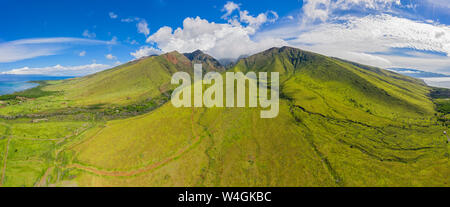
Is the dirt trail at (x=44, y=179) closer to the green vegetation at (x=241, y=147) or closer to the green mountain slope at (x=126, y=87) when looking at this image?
the green vegetation at (x=241, y=147)

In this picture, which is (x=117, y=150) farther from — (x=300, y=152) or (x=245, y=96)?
(x=245, y=96)

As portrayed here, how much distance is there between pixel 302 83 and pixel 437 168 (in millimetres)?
75202

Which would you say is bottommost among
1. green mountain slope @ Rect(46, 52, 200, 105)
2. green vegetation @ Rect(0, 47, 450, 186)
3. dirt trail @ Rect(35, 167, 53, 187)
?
dirt trail @ Rect(35, 167, 53, 187)

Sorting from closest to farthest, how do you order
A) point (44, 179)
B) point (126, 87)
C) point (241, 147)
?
point (44, 179), point (241, 147), point (126, 87)

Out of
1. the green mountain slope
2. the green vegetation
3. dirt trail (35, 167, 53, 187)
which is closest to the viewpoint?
the green vegetation

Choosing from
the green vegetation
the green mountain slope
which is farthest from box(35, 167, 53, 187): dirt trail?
the green mountain slope

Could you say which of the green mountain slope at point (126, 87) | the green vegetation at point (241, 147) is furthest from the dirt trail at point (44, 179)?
the green mountain slope at point (126, 87)

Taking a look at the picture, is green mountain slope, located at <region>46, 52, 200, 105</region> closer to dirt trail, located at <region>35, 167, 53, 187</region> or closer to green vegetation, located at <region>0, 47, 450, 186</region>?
green vegetation, located at <region>0, 47, 450, 186</region>

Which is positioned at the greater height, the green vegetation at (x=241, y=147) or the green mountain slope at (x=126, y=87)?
the green mountain slope at (x=126, y=87)

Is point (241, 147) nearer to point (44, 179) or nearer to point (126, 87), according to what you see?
point (44, 179)

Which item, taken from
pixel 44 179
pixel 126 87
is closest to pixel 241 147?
pixel 44 179

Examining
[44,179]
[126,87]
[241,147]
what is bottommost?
[44,179]

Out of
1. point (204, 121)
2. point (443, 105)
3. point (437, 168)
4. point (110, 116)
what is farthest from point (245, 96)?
point (443, 105)

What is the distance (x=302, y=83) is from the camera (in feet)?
354
